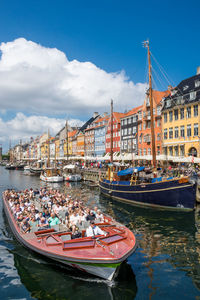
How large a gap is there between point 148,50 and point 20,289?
27790 millimetres

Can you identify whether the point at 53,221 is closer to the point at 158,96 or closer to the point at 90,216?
the point at 90,216

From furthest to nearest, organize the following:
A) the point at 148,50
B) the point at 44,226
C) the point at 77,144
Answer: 1. the point at 77,144
2. the point at 148,50
3. the point at 44,226

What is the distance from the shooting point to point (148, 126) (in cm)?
5562

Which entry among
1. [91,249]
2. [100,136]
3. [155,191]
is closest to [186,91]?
[155,191]

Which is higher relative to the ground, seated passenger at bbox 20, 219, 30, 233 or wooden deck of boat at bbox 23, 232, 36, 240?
seated passenger at bbox 20, 219, 30, 233

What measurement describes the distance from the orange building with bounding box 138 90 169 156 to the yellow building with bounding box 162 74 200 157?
71.7 inches

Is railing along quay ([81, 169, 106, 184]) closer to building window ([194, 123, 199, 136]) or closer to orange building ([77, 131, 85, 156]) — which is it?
building window ([194, 123, 199, 136])

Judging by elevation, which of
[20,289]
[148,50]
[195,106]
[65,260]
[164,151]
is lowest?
[20,289]

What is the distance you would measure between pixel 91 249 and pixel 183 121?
39256 mm

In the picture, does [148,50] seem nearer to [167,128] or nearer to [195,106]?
[195,106]

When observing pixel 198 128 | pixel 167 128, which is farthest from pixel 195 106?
pixel 167 128

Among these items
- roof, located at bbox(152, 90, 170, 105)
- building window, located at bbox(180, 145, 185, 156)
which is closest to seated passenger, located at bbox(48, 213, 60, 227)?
building window, located at bbox(180, 145, 185, 156)

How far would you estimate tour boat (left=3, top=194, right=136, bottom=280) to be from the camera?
32.5ft

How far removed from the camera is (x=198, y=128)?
42000mm
